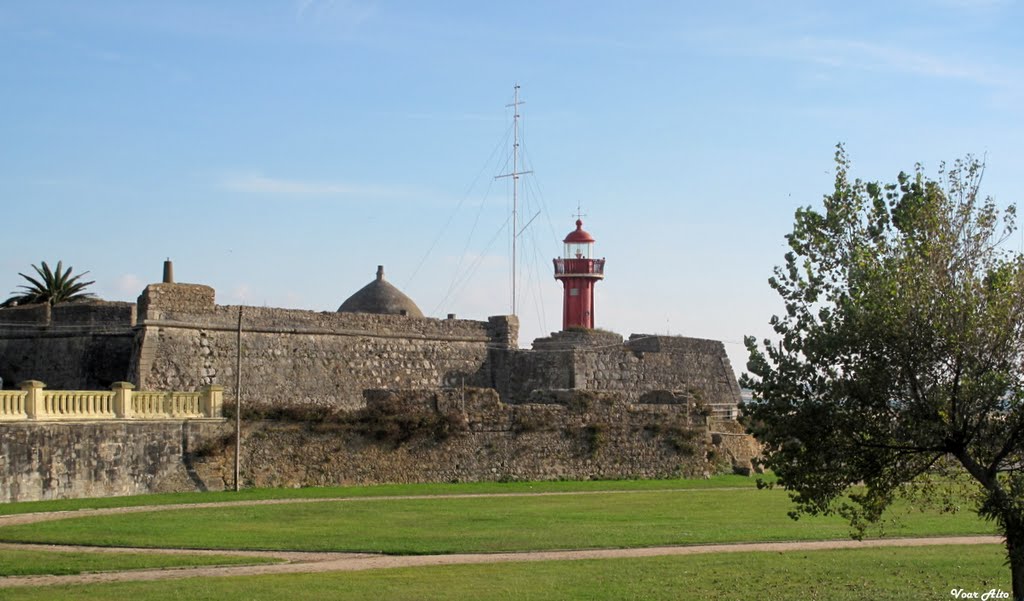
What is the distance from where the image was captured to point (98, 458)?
30.5m

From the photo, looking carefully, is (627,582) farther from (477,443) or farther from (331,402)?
(331,402)

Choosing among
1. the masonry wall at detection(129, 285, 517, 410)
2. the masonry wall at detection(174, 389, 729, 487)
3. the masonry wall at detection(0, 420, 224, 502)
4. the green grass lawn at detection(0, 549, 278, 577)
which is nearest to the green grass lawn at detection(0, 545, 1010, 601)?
the green grass lawn at detection(0, 549, 278, 577)

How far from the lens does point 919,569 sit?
1873 centimetres

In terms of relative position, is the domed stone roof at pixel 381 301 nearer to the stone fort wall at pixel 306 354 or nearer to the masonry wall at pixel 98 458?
the stone fort wall at pixel 306 354

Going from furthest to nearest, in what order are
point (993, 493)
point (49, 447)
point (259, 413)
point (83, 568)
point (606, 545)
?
point (259, 413) < point (49, 447) < point (606, 545) < point (83, 568) < point (993, 493)

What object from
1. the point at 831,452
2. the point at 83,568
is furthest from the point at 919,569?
the point at 83,568

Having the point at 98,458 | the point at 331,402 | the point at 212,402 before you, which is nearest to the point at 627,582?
the point at 98,458

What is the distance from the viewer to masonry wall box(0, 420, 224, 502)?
94.3 feet

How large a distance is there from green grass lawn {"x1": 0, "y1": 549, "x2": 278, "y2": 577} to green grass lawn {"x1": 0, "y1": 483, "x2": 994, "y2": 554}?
4.52 feet

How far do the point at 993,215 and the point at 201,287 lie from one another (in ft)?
90.8

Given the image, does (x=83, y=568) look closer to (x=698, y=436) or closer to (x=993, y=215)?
(x=993, y=215)

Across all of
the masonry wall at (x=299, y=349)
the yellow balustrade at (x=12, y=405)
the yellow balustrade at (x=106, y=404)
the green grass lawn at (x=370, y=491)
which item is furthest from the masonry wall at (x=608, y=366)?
the yellow balustrade at (x=12, y=405)

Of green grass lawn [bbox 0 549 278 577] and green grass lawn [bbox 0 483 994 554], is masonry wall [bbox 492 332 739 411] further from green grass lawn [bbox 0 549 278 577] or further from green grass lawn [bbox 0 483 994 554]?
green grass lawn [bbox 0 549 278 577]

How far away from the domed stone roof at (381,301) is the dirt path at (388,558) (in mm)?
26298
